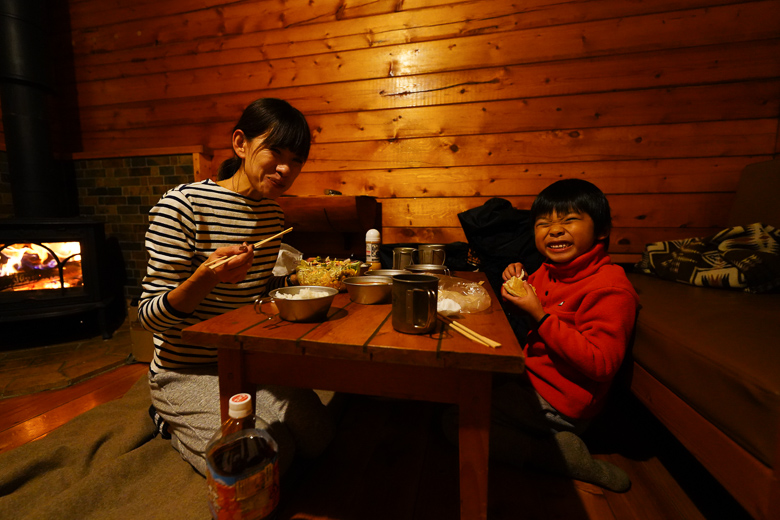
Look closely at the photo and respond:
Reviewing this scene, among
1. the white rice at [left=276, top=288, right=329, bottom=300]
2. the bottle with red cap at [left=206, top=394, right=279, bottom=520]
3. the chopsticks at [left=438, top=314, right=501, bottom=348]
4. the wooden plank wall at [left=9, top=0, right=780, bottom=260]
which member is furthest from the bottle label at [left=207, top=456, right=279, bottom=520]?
the wooden plank wall at [left=9, top=0, right=780, bottom=260]

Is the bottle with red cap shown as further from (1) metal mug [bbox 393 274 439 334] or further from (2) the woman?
(1) metal mug [bbox 393 274 439 334]

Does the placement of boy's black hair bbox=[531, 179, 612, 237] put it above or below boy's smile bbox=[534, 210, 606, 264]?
above

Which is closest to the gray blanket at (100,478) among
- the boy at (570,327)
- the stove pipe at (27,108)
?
the boy at (570,327)

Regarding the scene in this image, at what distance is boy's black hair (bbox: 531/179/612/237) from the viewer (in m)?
1.24

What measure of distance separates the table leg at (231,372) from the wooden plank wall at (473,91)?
187cm

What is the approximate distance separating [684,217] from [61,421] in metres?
3.70

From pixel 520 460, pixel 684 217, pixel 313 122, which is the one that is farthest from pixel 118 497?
pixel 684 217

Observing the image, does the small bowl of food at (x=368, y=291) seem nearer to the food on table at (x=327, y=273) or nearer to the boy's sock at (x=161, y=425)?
the food on table at (x=327, y=273)

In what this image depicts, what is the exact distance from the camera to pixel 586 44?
86.4 inches

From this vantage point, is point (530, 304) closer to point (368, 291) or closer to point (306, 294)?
point (368, 291)

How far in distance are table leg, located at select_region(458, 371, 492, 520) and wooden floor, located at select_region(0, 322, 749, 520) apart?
16.3 inches

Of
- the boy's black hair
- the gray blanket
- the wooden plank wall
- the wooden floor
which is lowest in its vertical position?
the wooden floor

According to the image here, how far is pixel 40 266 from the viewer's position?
8.13 ft

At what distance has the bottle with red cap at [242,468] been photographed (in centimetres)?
78
